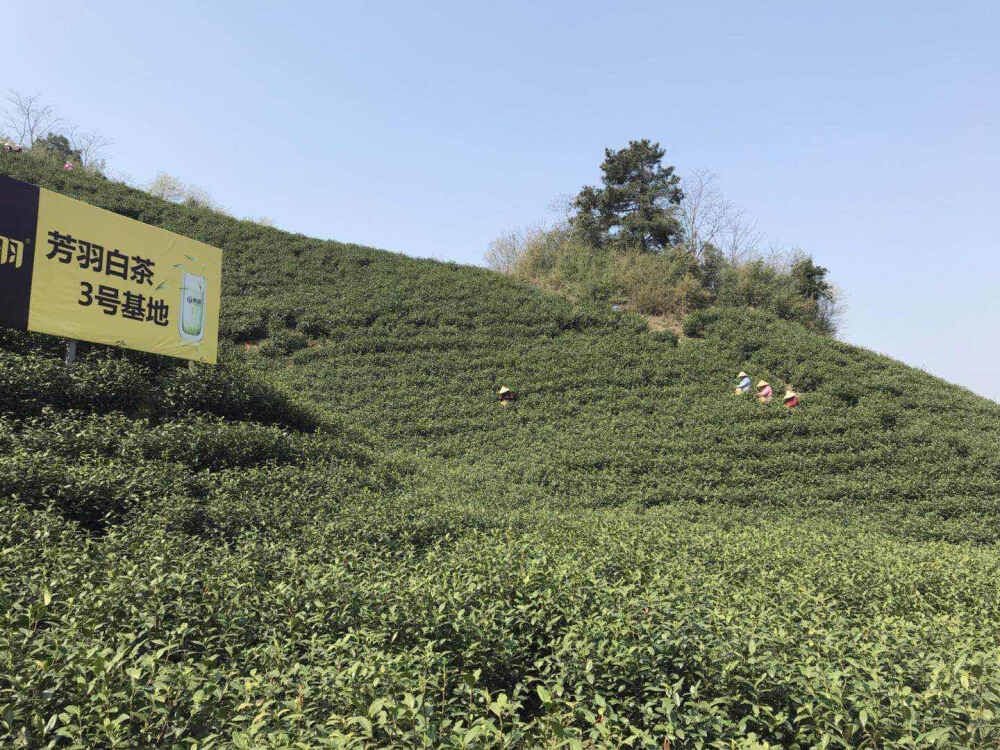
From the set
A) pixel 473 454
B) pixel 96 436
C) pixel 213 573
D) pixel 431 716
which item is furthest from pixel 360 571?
pixel 473 454

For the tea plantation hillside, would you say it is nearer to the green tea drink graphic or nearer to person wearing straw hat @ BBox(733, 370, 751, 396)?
person wearing straw hat @ BBox(733, 370, 751, 396)

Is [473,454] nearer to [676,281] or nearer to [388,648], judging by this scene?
[388,648]

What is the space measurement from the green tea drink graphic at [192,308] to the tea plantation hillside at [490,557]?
2.35 ft

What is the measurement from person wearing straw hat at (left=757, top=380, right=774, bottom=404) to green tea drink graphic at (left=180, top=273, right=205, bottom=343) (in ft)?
37.1

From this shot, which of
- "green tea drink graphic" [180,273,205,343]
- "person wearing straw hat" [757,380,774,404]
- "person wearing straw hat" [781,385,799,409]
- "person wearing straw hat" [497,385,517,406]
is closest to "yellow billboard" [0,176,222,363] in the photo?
"green tea drink graphic" [180,273,205,343]

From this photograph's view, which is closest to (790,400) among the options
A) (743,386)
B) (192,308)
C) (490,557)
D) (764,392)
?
(764,392)

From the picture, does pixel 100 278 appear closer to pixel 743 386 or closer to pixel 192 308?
pixel 192 308

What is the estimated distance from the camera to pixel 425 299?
17.3 meters

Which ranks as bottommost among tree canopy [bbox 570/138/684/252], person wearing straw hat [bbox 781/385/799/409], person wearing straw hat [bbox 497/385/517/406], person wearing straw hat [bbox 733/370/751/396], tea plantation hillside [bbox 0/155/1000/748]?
tea plantation hillside [bbox 0/155/1000/748]

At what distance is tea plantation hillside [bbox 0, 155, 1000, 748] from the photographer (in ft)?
7.61

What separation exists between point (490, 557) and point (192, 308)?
6638 mm

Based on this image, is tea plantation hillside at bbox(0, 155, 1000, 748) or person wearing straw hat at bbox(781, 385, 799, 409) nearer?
tea plantation hillside at bbox(0, 155, 1000, 748)

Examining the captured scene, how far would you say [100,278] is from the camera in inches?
286

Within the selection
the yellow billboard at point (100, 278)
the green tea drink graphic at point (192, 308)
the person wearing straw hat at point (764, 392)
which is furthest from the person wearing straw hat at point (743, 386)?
the green tea drink graphic at point (192, 308)
